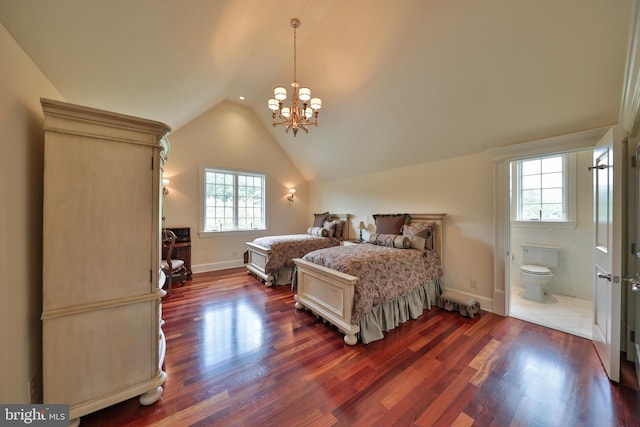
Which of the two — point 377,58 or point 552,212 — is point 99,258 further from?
point 552,212

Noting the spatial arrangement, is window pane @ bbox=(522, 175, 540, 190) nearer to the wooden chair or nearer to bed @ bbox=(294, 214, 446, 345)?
bed @ bbox=(294, 214, 446, 345)

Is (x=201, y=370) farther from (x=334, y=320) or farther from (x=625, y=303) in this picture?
(x=625, y=303)

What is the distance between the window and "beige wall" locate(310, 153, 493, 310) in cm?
302

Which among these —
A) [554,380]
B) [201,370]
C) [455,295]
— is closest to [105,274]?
[201,370]

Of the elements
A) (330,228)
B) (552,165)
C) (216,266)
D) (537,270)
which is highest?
(552,165)

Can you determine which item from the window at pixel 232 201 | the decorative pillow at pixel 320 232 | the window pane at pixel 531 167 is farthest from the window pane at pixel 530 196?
the window at pixel 232 201

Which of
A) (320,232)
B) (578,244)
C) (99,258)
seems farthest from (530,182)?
(99,258)

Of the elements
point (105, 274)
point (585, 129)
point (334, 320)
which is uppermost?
point (585, 129)

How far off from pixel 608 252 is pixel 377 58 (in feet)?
9.12

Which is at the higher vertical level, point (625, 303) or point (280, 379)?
point (625, 303)

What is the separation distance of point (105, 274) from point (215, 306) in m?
1.85

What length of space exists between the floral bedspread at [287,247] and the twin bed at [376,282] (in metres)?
0.52

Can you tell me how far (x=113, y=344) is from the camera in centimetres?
139

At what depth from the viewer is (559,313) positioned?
280 centimetres
